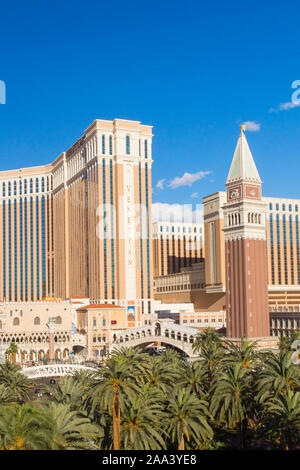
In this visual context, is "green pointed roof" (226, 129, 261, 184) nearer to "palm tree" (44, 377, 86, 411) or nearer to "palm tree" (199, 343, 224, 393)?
"palm tree" (199, 343, 224, 393)

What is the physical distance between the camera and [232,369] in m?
57.0

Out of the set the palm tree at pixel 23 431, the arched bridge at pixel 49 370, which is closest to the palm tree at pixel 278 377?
the palm tree at pixel 23 431

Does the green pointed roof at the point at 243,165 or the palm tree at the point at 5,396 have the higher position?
the green pointed roof at the point at 243,165

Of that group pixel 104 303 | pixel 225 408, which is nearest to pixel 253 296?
pixel 104 303

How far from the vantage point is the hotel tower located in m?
123

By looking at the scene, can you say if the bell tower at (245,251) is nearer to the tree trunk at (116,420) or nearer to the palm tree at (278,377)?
the palm tree at (278,377)

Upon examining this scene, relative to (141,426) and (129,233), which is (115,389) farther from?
(129,233)

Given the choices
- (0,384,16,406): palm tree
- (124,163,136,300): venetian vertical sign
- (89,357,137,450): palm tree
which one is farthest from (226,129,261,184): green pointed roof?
(89,357,137,450): palm tree

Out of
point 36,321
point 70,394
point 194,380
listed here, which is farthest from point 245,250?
point 70,394

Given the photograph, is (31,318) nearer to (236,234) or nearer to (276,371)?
(236,234)

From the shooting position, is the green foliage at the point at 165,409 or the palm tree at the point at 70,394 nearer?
the green foliage at the point at 165,409

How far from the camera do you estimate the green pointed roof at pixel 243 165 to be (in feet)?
409

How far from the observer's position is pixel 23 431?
39344 millimetres
